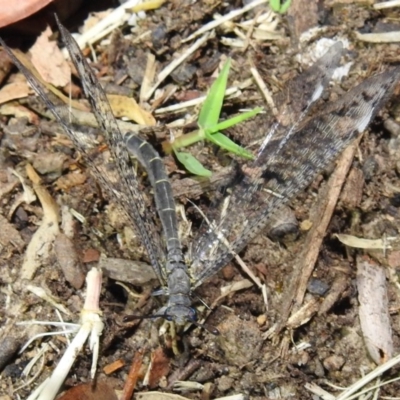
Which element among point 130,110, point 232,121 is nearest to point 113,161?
point 130,110

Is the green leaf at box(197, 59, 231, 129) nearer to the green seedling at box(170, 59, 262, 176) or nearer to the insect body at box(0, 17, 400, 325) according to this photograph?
the green seedling at box(170, 59, 262, 176)

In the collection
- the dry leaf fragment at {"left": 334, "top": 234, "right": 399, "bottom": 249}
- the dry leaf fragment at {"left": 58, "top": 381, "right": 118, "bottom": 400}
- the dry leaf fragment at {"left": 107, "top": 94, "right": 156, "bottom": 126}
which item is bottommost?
the dry leaf fragment at {"left": 334, "top": 234, "right": 399, "bottom": 249}

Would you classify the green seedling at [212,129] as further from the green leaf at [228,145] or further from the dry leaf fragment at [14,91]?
the dry leaf fragment at [14,91]

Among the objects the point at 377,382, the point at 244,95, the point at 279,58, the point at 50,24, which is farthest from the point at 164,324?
the point at 50,24

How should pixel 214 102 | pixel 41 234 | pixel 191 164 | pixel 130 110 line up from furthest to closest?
pixel 130 110 < pixel 214 102 < pixel 191 164 < pixel 41 234

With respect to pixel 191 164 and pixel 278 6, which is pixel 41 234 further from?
pixel 278 6

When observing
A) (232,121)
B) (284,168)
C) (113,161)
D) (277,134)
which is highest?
(113,161)


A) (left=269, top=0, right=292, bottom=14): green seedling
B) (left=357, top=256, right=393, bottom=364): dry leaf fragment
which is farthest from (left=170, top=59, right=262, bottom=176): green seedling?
(left=357, top=256, right=393, bottom=364): dry leaf fragment
